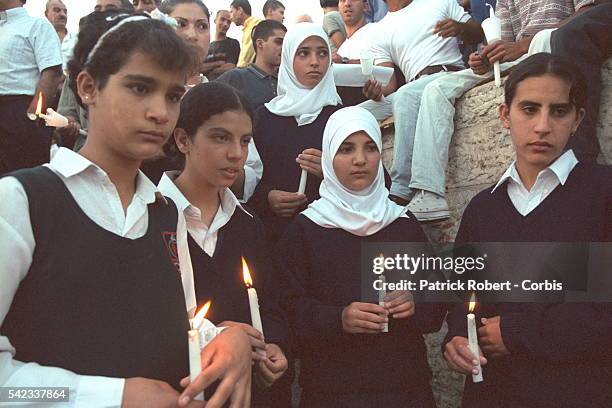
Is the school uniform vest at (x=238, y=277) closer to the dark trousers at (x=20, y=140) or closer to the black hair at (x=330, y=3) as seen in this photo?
the dark trousers at (x=20, y=140)

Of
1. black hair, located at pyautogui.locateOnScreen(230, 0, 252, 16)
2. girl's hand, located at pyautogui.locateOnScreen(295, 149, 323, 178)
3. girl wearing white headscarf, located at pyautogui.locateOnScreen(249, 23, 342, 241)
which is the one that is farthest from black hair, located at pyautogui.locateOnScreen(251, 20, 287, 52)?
black hair, located at pyautogui.locateOnScreen(230, 0, 252, 16)

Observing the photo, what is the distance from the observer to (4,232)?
1.46 m

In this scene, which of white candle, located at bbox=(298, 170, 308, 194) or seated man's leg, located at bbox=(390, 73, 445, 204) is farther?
seated man's leg, located at bbox=(390, 73, 445, 204)

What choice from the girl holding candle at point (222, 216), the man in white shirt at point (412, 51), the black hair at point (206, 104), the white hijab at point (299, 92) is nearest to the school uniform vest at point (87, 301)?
the girl holding candle at point (222, 216)

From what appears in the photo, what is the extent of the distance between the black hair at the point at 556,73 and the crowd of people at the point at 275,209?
0.03 feet

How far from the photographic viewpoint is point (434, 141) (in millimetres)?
4000

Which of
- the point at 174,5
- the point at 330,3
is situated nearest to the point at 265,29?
the point at 174,5

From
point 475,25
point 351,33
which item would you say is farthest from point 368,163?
point 351,33

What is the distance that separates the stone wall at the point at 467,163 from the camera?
3.69m

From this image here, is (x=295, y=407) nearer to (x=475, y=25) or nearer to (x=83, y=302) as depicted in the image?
(x=83, y=302)

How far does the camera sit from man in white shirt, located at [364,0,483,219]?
171 inches

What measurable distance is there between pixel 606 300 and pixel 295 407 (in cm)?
207

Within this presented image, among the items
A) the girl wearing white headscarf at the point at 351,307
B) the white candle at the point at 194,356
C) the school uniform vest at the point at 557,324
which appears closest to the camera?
the white candle at the point at 194,356

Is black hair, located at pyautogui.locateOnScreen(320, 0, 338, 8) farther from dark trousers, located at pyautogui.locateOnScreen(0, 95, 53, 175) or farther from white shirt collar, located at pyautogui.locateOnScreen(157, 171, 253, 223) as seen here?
white shirt collar, located at pyautogui.locateOnScreen(157, 171, 253, 223)
